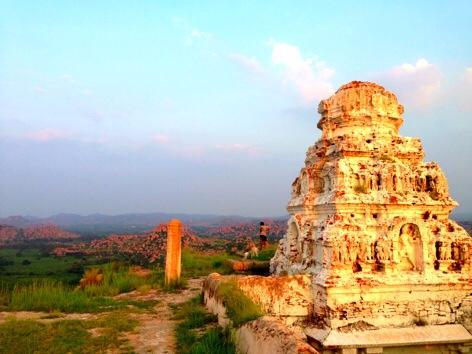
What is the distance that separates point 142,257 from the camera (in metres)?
20.8

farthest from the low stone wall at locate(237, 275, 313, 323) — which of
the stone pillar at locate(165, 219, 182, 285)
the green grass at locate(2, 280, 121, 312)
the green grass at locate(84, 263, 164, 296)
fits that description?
the green grass at locate(84, 263, 164, 296)

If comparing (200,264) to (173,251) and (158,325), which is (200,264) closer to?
(173,251)

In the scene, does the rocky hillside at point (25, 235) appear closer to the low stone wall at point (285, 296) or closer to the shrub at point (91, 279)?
the shrub at point (91, 279)

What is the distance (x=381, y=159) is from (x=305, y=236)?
2.54m

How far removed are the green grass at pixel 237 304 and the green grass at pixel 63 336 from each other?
5.98 feet

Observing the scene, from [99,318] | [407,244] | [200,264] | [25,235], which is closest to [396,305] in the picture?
[407,244]

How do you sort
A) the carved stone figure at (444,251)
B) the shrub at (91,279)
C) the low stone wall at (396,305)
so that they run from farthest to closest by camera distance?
the shrub at (91,279), the carved stone figure at (444,251), the low stone wall at (396,305)

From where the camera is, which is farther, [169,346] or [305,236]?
[305,236]

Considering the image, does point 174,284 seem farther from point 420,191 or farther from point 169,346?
point 420,191

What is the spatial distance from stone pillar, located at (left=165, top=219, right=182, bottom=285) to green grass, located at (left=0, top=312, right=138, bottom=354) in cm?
387

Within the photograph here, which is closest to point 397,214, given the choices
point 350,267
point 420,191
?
point 420,191

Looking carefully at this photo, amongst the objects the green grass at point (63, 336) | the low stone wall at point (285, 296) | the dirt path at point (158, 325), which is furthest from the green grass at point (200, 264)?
the green grass at point (63, 336)

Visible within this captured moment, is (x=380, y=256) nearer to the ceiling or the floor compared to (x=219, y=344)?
nearer to the ceiling

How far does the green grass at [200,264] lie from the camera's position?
1555cm
